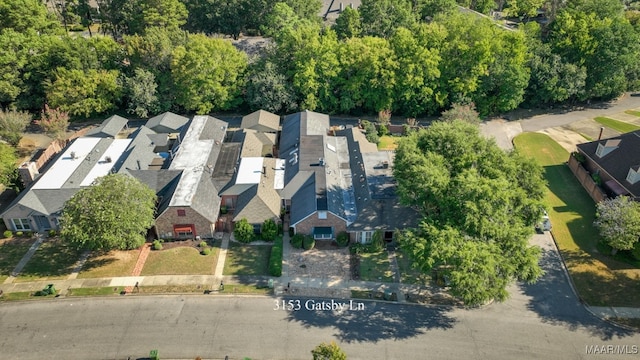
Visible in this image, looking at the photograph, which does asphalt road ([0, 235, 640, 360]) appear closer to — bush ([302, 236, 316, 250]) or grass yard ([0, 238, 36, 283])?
grass yard ([0, 238, 36, 283])

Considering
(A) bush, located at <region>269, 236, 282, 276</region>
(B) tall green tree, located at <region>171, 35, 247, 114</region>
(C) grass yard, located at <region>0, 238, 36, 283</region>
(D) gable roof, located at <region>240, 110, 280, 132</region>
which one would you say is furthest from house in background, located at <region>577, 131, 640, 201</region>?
(C) grass yard, located at <region>0, 238, 36, 283</region>

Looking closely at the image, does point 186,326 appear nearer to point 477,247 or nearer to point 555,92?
point 477,247

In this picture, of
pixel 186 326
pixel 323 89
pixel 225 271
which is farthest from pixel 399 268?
pixel 323 89

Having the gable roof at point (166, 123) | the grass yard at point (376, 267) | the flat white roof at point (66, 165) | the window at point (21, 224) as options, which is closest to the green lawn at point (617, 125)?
the grass yard at point (376, 267)

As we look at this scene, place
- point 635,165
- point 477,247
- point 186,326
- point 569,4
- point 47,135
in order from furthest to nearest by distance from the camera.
Answer: point 569,4, point 47,135, point 635,165, point 186,326, point 477,247

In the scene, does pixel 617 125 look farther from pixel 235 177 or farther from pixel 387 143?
pixel 235 177

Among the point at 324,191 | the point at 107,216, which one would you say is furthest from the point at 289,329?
the point at 107,216
